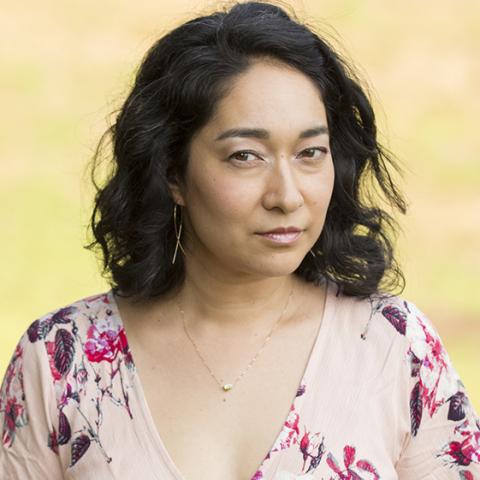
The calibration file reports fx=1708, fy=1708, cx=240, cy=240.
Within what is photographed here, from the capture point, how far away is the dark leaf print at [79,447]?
12.4 feet

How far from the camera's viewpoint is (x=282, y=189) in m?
3.55

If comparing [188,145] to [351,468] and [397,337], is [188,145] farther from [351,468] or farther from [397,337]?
[351,468]

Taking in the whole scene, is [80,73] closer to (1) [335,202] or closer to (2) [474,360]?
(2) [474,360]

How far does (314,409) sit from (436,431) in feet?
0.89

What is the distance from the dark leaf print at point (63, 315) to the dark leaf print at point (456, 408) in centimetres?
89

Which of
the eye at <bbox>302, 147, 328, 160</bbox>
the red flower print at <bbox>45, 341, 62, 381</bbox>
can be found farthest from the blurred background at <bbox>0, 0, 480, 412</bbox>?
the eye at <bbox>302, 147, 328, 160</bbox>

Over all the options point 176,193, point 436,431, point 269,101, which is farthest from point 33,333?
point 436,431

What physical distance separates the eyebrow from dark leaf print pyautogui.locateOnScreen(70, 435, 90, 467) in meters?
0.73

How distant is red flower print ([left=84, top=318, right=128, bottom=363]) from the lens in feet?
12.8

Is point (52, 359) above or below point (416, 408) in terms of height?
above

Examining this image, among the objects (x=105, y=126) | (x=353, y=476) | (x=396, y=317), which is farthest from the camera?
(x=105, y=126)

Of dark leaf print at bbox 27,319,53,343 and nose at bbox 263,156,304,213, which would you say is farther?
dark leaf print at bbox 27,319,53,343

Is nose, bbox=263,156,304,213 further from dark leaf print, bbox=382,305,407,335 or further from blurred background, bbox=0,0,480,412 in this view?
blurred background, bbox=0,0,480,412

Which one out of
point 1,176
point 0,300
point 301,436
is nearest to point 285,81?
point 301,436
